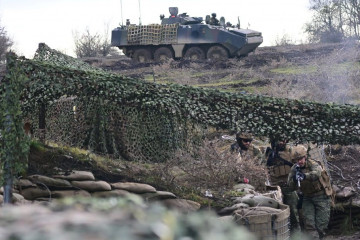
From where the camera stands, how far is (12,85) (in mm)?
8289

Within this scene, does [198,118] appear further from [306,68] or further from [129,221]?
[306,68]

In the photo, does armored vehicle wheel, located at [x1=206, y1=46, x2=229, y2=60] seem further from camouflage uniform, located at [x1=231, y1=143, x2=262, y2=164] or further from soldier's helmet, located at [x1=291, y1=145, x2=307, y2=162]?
soldier's helmet, located at [x1=291, y1=145, x2=307, y2=162]

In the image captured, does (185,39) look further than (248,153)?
Yes

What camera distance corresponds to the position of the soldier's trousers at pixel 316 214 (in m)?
10.1

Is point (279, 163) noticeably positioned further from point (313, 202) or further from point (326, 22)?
point (326, 22)

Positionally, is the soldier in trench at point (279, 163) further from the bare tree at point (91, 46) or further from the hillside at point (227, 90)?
Answer: the bare tree at point (91, 46)

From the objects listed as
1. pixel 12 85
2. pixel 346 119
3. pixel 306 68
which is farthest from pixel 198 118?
pixel 306 68

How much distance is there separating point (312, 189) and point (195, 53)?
22152 mm

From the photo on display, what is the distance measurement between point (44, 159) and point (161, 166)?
1.61 meters

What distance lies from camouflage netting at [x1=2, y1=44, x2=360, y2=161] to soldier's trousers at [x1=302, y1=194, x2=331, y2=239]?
87 centimetres

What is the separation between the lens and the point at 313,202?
10.2 metres

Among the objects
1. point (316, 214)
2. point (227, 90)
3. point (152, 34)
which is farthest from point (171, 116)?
point (152, 34)

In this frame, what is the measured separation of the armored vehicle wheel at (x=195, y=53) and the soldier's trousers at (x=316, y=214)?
21.8 meters

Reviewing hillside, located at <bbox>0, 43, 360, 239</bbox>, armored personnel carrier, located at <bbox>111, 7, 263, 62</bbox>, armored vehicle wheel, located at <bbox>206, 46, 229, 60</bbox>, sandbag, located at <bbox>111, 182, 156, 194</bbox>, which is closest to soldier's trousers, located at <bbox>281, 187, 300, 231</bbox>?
hillside, located at <bbox>0, 43, 360, 239</bbox>
